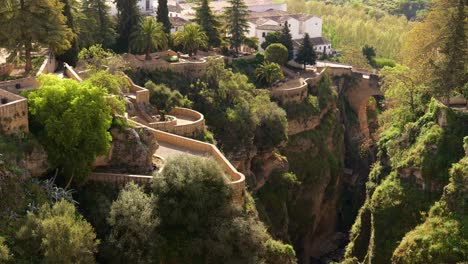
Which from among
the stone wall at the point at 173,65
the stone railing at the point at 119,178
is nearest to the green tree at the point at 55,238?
the stone railing at the point at 119,178

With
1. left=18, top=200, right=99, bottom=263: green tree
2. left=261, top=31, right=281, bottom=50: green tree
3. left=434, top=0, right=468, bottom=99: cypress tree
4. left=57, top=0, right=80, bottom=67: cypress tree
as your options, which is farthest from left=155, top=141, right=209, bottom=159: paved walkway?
left=261, top=31, right=281, bottom=50: green tree

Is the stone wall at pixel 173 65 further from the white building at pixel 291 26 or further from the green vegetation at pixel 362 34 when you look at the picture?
the green vegetation at pixel 362 34

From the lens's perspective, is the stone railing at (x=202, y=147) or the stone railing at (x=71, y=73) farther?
the stone railing at (x=71, y=73)

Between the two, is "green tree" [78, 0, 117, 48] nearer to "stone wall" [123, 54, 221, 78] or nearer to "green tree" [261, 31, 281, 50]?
"stone wall" [123, 54, 221, 78]

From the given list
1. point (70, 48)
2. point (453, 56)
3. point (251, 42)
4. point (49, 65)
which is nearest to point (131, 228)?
point (49, 65)

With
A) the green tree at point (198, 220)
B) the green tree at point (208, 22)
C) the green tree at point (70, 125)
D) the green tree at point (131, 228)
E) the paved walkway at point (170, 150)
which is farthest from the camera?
the green tree at point (208, 22)

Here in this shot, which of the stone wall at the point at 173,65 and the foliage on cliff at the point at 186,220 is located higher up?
the stone wall at the point at 173,65
